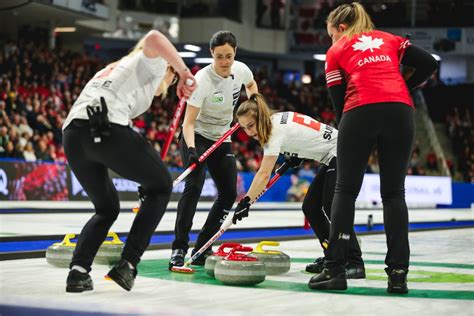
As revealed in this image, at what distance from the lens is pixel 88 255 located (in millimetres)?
4699

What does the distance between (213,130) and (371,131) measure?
1.95m

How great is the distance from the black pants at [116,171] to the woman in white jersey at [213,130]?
4.88 ft

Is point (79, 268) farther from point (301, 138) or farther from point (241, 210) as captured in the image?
point (301, 138)

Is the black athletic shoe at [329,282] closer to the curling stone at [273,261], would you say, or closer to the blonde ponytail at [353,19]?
the curling stone at [273,261]

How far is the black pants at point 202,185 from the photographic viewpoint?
6.38 metres

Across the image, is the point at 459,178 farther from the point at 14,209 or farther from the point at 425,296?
the point at 425,296

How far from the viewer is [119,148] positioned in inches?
176

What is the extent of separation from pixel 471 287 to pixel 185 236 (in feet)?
7.43

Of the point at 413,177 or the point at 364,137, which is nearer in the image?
the point at 364,137

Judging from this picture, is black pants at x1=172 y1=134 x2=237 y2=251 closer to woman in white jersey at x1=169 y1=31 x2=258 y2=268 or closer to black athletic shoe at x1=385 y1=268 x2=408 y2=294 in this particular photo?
woman in white jersey at x1=169 y1=31 x2=258 y2=268

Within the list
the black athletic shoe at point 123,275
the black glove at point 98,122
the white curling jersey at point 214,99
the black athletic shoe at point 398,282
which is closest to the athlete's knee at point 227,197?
the white curling jersey at point 214,99

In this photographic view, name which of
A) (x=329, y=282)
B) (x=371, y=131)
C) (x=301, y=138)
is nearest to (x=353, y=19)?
(x=371, y=131)

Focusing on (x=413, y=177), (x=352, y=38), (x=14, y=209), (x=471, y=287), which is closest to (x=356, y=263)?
(x=471, y=287)

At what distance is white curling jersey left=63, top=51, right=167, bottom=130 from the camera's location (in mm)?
4570
